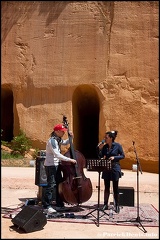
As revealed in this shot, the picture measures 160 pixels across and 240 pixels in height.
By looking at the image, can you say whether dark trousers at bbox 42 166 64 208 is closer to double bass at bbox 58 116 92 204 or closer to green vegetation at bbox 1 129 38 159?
double bass at bbox 58 116 92 204

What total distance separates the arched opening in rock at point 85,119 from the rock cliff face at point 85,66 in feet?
0.36

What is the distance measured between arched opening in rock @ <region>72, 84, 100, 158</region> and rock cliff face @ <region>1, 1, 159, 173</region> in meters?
0.11

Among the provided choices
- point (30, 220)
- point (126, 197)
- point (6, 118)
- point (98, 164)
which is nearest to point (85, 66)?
point (6, 118)

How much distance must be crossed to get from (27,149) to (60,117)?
1890 mm

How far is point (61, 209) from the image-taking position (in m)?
6.12

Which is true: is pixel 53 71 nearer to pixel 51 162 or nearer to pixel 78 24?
pixel 78 24

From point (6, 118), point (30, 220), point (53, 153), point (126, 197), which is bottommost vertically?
point (126, 197)

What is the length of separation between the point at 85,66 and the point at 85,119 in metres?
3.92

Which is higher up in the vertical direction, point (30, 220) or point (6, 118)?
point (6, 118)

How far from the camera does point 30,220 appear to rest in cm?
470

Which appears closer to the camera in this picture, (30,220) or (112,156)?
(30,220)

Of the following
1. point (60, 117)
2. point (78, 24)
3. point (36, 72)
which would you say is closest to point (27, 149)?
point (60, 117)

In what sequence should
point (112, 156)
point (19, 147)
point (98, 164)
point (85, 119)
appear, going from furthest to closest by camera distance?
point (85, 119)
point (19, 147)
point (112, 156)
point (98, 164)

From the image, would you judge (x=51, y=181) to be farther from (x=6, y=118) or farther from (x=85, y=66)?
(x=6, y=118)
